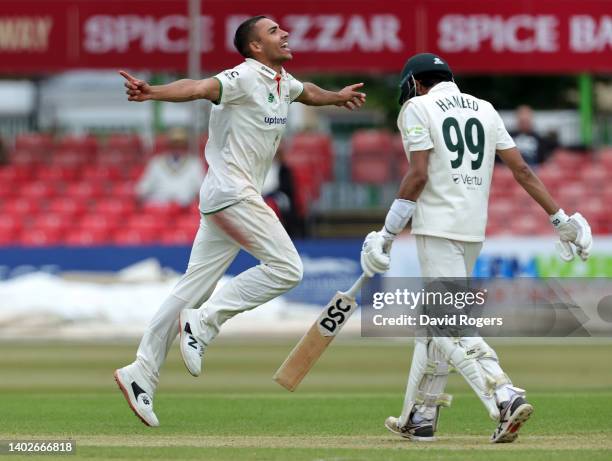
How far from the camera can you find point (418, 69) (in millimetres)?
7473

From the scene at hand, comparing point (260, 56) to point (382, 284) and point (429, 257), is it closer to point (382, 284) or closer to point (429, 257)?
point (429, 257)

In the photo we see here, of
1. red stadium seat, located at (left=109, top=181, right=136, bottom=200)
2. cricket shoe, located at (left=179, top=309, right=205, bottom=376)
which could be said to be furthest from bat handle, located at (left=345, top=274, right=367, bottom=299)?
red stadium seat, located at (left=109, top=181, right=136, bottom=200)

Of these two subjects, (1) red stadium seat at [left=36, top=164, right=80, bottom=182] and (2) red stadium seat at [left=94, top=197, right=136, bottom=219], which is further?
(1) red stadium seat at [left=36, top=164, right=80, bottom=182]

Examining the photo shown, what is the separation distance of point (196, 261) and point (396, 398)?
2432 millimetres

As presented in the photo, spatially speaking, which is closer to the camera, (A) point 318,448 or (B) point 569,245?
(A) point 318,448

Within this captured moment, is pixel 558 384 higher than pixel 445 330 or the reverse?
the reverse

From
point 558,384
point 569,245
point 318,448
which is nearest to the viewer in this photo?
point 318,448

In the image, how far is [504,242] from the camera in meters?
16.8

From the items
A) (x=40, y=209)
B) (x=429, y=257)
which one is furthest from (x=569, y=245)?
(x=40, y=209)

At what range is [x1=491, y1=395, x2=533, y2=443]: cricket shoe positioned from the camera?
22.9ft

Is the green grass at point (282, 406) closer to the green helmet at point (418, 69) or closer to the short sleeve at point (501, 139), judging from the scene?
the short sleeve at point (501, 139)

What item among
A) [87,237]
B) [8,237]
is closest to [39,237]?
[8,237]

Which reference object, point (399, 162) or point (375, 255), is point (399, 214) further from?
point (399, 162)

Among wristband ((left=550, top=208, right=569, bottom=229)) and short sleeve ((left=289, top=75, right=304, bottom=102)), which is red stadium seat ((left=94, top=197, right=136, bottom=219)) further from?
wristband ((left=550, top=208, right=569, bottom=229))
